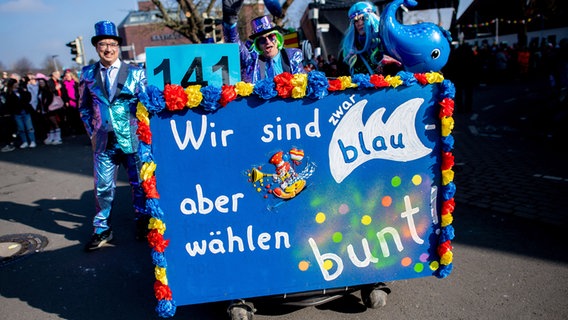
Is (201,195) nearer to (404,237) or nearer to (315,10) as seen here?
(404,237)

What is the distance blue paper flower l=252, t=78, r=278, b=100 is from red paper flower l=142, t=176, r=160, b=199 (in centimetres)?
74

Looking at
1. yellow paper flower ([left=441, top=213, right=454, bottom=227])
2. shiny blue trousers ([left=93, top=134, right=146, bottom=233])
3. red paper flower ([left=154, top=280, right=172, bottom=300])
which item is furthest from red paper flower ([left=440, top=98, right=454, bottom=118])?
shiny blue trousers ([left=93, top=134, right=146, bottom=233])

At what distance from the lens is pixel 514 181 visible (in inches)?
211

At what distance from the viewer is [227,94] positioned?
7.12 feet

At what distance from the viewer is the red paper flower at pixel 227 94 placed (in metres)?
2.17

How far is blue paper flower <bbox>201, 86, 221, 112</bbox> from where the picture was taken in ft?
7.04

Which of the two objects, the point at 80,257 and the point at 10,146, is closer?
the point at 80,257

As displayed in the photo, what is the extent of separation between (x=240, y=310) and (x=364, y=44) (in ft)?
7.93

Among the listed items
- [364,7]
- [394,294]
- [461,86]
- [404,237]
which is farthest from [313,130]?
[461,86]

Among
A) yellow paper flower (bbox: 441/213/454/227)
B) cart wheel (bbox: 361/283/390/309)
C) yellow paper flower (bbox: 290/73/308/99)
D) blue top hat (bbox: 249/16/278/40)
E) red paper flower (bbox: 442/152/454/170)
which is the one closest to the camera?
yellow paper flower (bbox: 290/73/308/99)

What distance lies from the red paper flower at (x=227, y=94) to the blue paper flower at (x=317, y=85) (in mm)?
417

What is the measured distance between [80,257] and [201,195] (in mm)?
2327

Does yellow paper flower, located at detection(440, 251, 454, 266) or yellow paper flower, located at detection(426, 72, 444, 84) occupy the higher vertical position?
yellow paper flower, located at detection(426, 72, 444, 84)

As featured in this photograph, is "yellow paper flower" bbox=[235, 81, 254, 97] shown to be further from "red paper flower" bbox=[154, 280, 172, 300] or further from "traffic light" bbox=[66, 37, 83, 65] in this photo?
"traffic light" bbox=[66, 37, 83, 65]
